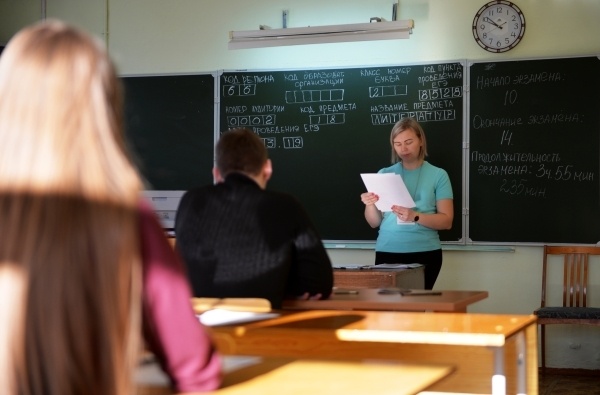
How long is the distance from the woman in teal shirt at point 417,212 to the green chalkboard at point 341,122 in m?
0.86

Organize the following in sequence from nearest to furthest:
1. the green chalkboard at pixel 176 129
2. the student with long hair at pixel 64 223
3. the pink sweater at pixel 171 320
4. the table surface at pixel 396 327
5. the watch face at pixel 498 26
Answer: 1. the student with long hair at pixel 64 223
2. the pink sweater at pixel 171 320
3. the table surface at pixel 396 327
4. the watch face at pixel 498 26
5. the green chalkboard at pixel 176 129

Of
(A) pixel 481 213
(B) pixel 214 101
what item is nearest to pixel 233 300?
(A) pixel 481 213

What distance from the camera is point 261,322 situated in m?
2.84

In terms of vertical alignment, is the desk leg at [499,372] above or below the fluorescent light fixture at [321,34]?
below

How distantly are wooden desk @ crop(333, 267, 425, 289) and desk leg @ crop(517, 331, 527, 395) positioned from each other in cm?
169

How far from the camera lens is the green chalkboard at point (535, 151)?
6.23 metres

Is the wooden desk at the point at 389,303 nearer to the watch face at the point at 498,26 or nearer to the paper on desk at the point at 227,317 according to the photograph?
the paper on desk at the point at 227,317

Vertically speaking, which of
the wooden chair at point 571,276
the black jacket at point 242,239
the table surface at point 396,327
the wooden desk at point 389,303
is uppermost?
the black jacket at point 242,239

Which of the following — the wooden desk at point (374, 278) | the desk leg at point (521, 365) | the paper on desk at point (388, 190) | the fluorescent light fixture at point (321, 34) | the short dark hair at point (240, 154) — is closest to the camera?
the desk leg at point (521, 365)

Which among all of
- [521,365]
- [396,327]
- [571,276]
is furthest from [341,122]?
[396,327]

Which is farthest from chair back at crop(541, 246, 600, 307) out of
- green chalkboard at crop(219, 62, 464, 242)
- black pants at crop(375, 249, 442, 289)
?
black pants at crop(375, 249, 442, 289)

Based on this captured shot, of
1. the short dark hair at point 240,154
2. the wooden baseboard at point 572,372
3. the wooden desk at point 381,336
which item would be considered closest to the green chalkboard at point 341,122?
the wooden baseboard at point 572,372

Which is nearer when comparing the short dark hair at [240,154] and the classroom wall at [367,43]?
the short dark hair at [240,154]

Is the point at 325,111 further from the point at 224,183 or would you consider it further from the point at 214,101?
the point at 224,183
